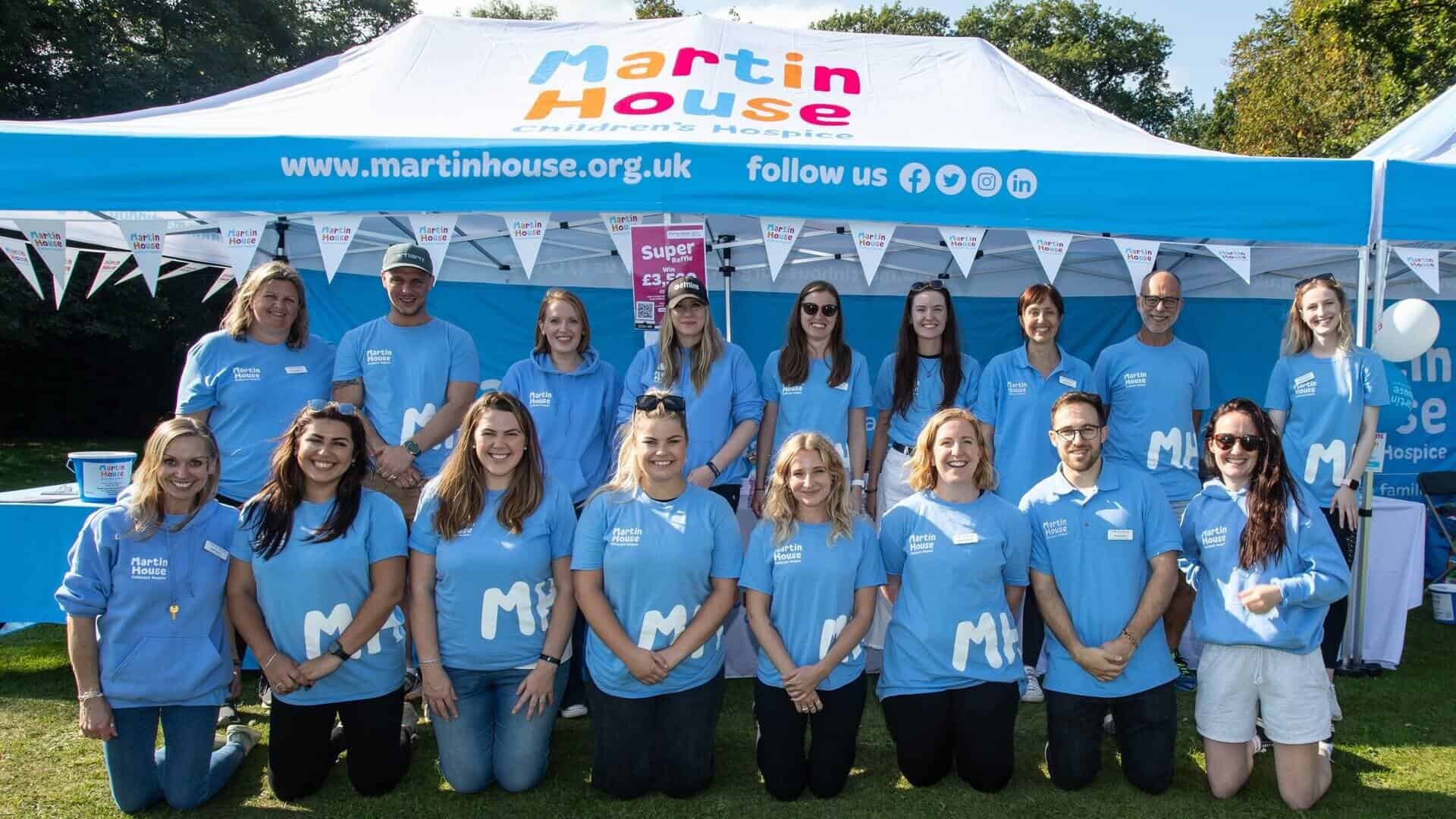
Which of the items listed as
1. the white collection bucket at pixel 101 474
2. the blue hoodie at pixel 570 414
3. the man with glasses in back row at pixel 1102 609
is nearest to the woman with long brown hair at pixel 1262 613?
the man with glasses in back row at pixel 1102 609

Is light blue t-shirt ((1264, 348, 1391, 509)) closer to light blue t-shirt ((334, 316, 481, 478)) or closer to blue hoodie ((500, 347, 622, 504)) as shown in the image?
blue hoodie ((500, 347, 622, 504))

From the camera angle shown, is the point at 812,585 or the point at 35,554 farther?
the point at 35,554

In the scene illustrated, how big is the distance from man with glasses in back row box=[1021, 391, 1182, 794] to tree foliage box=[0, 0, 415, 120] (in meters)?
16.5

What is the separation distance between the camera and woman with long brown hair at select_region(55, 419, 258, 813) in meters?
2.73

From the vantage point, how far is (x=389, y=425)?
12.1ft

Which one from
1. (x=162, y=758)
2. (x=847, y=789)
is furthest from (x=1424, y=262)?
(x=162, y=758)

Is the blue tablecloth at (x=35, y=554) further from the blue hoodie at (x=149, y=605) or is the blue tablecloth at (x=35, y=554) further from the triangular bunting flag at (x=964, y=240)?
the triangular bunting flag at (x=964, y=240)

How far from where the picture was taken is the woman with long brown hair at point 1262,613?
2.82m

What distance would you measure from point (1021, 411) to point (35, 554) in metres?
4.23

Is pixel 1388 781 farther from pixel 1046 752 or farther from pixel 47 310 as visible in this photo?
pixel 47 310

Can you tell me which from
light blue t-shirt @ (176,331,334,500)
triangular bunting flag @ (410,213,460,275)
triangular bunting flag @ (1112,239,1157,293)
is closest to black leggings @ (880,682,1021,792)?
triangular bunting flag @ (1112,239,1157,293)

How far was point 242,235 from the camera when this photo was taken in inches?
155

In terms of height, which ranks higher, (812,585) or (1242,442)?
(1242,442)

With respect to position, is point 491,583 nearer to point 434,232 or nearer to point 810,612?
point 810,612
